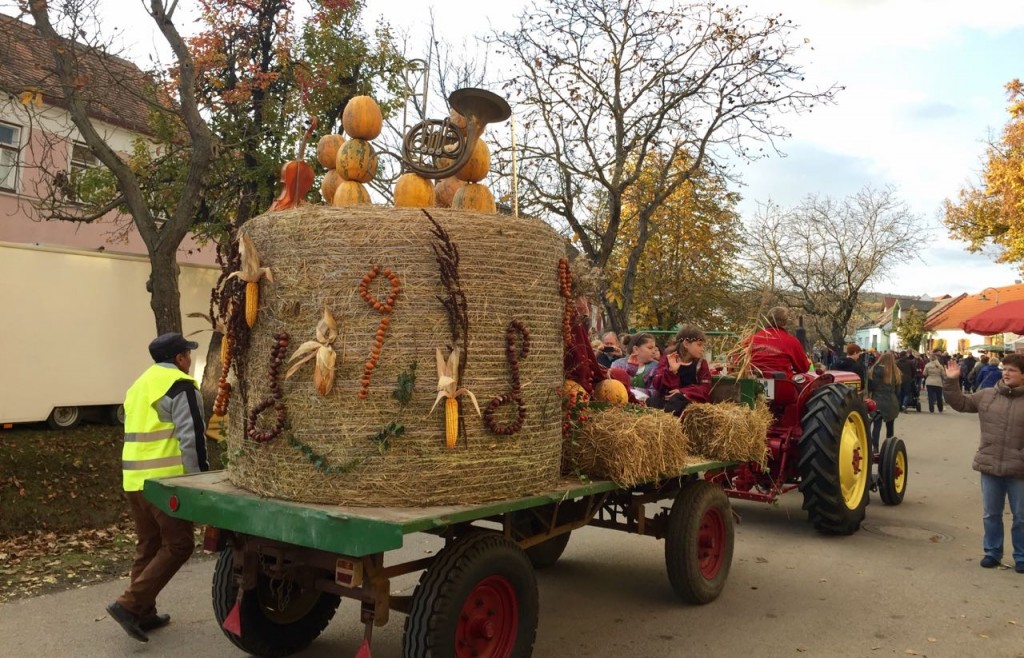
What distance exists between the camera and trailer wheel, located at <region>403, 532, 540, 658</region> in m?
3.69

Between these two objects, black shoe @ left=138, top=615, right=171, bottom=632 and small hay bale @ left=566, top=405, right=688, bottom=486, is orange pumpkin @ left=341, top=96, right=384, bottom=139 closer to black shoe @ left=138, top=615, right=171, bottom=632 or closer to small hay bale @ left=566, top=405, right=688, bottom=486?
small hay bale @ left=566, top=405, right=688, bottom=486

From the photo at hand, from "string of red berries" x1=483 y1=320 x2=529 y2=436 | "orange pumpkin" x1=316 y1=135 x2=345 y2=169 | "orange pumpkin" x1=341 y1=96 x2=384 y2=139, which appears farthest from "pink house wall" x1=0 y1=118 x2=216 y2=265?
"string of red berries" x1=483 y1=320 x2=529 y2=436

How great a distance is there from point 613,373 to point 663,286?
20912 mm

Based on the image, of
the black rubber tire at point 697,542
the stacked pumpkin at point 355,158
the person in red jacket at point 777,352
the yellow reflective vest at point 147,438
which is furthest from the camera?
the person in red jacket at point 777,352

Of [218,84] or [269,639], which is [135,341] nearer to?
[218,84]

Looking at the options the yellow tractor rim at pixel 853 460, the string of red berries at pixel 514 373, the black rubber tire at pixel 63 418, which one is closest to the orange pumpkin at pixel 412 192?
the string of red berries at pixel 514 373

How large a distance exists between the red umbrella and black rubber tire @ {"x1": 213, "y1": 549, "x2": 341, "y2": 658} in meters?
11.8

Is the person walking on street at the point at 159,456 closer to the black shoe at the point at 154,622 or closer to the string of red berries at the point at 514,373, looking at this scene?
the black shoe at the point at 154,622

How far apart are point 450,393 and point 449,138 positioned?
166cm

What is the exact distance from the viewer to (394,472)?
12.5 ft

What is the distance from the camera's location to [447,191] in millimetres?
5156

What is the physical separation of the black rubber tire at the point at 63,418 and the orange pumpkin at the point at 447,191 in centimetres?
780

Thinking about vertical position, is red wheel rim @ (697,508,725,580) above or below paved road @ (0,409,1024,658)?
above

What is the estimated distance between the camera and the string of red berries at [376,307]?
Result: 382 centimetres
